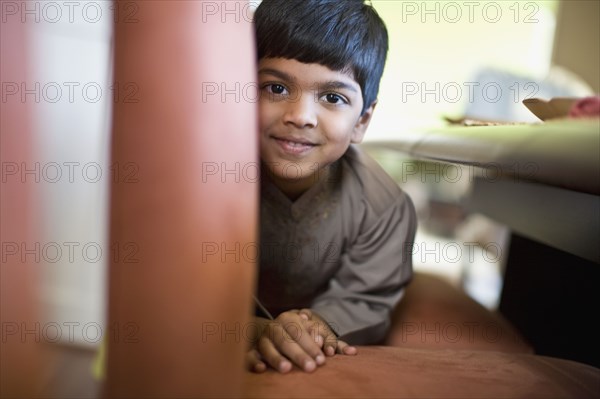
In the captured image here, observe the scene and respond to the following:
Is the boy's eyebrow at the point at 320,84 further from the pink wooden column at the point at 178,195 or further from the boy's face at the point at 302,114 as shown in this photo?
the pink wooden column at the point at 178,195

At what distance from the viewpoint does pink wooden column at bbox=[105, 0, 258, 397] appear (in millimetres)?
265

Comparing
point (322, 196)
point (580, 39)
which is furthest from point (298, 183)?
point (580, 39)

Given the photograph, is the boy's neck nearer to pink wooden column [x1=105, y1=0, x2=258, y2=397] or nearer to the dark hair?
the dark hair

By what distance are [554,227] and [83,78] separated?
2.20ft

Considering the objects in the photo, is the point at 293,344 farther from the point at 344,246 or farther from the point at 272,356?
the point at 344,246

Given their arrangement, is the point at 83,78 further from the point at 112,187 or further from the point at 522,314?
the point at 522,314

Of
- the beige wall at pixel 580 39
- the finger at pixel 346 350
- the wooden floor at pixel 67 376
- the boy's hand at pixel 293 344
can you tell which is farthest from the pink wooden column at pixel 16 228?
the beige wall at pixel 580 39

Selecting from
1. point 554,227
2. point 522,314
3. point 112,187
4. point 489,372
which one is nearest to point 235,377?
point 112,187

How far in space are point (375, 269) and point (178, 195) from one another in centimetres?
40

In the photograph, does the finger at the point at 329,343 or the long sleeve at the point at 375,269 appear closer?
the finger at the point at 329,343

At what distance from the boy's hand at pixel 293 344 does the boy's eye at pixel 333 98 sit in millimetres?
223

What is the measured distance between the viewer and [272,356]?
0.44 m

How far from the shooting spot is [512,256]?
1.04 m

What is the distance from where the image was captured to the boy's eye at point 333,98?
1.67 feet
